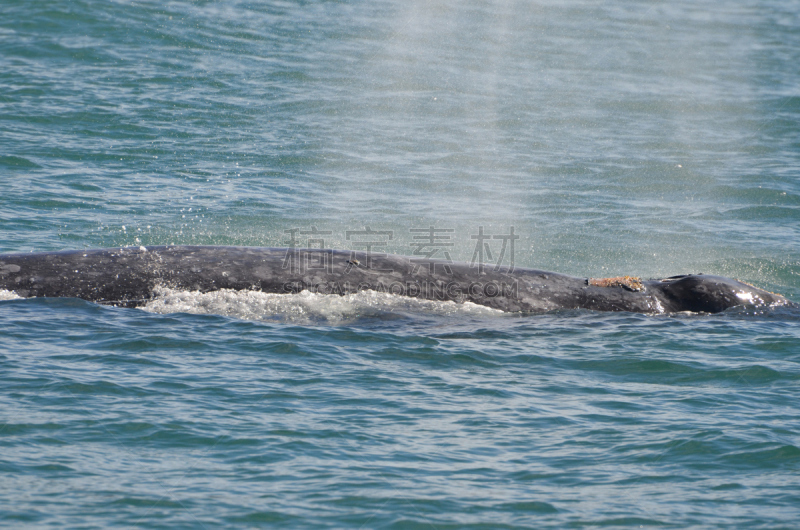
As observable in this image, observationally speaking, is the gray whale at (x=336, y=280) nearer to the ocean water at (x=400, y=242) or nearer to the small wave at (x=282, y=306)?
the small wave at (x=282, y=306)

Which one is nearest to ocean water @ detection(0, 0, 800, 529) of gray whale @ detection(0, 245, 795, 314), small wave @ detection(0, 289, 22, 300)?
small wave @ detection(0, 289, 22, 300)

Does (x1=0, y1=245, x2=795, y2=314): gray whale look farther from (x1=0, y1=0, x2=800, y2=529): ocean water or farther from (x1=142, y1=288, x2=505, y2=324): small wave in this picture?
(x1=0, y1=0, x2=800, y2=529): ocean water

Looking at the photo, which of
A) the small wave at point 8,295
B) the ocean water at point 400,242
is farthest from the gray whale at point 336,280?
the ocean water at point 400,242

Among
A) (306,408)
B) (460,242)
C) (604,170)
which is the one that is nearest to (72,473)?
(306,408)

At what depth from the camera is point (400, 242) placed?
1750 centimetres

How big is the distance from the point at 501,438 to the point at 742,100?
28.8 m

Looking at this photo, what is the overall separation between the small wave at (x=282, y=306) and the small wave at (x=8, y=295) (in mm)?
1551

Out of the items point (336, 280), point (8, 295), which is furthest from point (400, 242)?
point (8, 295)

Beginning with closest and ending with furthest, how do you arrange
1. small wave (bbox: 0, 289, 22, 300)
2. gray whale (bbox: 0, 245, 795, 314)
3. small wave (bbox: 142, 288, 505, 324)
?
small wave (bbox: 0, 289, 22, 300)
small wave (bbox: 142, 288, 505, 324)
gray whale (bbox: 0, 245, 795, 314)

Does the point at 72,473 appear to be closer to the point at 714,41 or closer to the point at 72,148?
the point at 72,148

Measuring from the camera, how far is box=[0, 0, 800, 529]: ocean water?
275 inches

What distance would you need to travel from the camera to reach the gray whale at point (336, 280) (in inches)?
435

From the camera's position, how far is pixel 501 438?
786 cm

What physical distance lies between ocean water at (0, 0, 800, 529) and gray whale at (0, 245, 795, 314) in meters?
0.25
